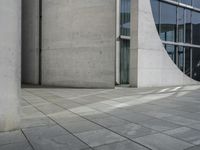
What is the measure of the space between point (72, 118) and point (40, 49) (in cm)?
1182

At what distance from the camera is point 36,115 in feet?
20.6

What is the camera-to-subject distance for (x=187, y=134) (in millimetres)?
4633

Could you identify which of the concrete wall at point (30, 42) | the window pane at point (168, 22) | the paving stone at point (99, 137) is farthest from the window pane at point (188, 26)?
the paving stone at point (99, 137)

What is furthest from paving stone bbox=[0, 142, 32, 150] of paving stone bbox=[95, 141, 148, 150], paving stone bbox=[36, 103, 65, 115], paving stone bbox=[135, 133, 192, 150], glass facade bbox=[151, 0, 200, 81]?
glass facade bbox=[151, 0, 200, 81]

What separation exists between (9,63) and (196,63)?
18.8 meters

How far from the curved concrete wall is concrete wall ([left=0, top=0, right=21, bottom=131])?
10.4 metres

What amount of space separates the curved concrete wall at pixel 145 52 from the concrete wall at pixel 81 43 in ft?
5.15

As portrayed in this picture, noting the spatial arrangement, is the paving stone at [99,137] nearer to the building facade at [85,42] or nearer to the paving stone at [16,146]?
the paving stone at [16,146]

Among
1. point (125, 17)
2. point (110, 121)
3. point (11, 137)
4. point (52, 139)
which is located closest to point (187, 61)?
point (125, 17)

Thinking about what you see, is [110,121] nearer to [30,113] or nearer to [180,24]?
[30,113]

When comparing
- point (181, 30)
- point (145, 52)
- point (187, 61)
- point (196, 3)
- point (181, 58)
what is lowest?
point (187, 61)

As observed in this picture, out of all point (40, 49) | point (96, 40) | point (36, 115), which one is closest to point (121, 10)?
point (96, 40)

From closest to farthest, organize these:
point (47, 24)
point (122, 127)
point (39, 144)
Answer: point (39, 144) < point (122, 127) < point (47, 24)

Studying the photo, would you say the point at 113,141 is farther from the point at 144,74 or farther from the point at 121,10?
the point at 121,10
